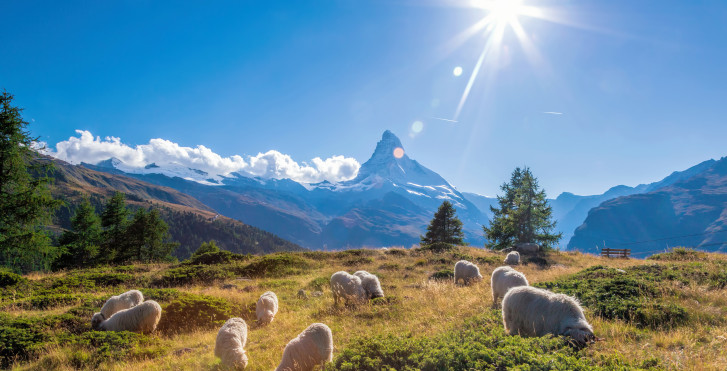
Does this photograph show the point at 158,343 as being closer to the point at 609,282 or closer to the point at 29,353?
the point at 29,353

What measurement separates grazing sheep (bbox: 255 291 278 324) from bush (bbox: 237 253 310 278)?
9909 millimetres

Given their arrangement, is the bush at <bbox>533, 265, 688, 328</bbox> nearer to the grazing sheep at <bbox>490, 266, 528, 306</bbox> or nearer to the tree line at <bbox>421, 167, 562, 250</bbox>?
the grazing sheep at <bbox>490, 266, 528, 306</bbox>

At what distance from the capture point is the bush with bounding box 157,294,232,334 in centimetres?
1003

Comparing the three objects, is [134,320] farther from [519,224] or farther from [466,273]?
[519,224]

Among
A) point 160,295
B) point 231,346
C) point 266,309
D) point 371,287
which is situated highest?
point 371,287

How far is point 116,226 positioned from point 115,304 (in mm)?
38865

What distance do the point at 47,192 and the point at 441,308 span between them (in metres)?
27.8

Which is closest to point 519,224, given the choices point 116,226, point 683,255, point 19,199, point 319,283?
point 683,255

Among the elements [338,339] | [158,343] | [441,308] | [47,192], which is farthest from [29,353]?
[47,192]

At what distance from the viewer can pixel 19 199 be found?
61.5 feet

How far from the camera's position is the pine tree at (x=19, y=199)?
1841 centimetres

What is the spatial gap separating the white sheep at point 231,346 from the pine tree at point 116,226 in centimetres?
4155

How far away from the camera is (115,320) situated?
9.12 metres

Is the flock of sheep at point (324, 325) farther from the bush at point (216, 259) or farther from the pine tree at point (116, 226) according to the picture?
the pine tree at point (116, 226)
